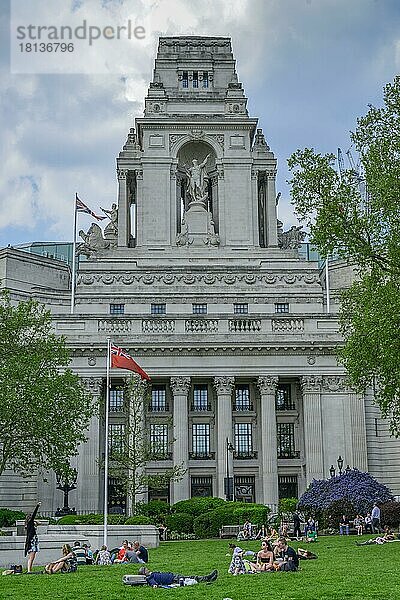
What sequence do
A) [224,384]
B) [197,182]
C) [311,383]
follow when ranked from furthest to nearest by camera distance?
[197,182] < [311,383] < [224,384]

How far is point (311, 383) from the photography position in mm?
75188

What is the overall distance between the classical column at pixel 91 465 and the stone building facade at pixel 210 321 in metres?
0.11

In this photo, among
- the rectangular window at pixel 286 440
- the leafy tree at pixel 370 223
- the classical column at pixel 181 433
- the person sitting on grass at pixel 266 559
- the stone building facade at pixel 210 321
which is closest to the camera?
the person sitting on grass at pixel 266 559

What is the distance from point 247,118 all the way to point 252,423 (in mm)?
32762

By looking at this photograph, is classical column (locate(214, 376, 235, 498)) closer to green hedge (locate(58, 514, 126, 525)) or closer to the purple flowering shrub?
the purple flowering shrub

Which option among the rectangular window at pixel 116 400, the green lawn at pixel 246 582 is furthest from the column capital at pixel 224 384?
the green lawn at pixel 246 582

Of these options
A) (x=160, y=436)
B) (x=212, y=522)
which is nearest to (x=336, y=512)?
(x=212, y=522)

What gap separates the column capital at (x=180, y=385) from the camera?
7481 cm

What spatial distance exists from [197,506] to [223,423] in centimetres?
1310

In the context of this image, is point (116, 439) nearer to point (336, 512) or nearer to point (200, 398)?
point (200, 398)

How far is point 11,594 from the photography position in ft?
83.9

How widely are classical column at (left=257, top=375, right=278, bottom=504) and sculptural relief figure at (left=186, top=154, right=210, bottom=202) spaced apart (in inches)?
894

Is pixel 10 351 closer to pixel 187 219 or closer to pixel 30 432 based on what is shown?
pixel 30 432

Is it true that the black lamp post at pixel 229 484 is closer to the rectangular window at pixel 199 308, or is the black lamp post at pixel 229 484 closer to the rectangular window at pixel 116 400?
the rectangular window at pixel 116 400
